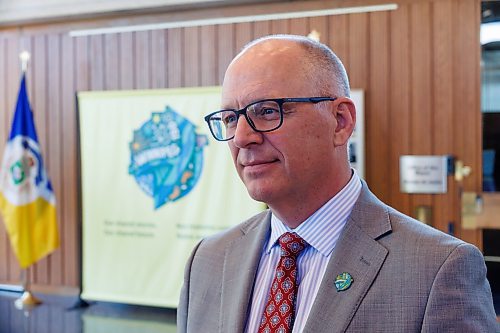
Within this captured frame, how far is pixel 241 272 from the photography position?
1255 mm

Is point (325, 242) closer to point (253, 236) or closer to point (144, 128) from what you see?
point (253, 236)

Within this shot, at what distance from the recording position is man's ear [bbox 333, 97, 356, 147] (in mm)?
1157

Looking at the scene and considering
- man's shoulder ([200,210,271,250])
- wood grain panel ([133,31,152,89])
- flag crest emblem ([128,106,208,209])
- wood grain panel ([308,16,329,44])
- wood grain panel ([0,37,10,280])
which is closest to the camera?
man's shoulder ([200,210,271,250])

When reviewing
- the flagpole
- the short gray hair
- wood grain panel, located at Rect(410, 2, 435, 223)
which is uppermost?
wood grain panel, located at Rect(410, 2, 435, 223)

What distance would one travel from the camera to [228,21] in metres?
4.54

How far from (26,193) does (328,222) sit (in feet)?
13.8

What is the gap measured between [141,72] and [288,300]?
13.0ft

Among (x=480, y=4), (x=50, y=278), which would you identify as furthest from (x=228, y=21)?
(x=50, y=278)

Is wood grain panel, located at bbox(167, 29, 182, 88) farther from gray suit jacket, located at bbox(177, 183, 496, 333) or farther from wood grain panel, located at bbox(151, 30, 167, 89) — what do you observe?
gray suit jacket, located at bbox(177, 183, 496, 333)

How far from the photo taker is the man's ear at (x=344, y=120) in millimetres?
1157

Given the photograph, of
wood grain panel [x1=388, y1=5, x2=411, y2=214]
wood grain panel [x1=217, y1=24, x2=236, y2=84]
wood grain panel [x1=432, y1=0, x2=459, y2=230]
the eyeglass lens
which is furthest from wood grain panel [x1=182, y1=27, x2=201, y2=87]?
the eyeglass lens

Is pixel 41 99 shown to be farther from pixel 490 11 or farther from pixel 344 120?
pixel 344 120

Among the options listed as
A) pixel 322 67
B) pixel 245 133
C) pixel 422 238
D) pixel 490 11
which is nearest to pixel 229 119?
pixel 245 133

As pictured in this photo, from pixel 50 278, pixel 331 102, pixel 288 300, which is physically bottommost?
pixel 50 278
